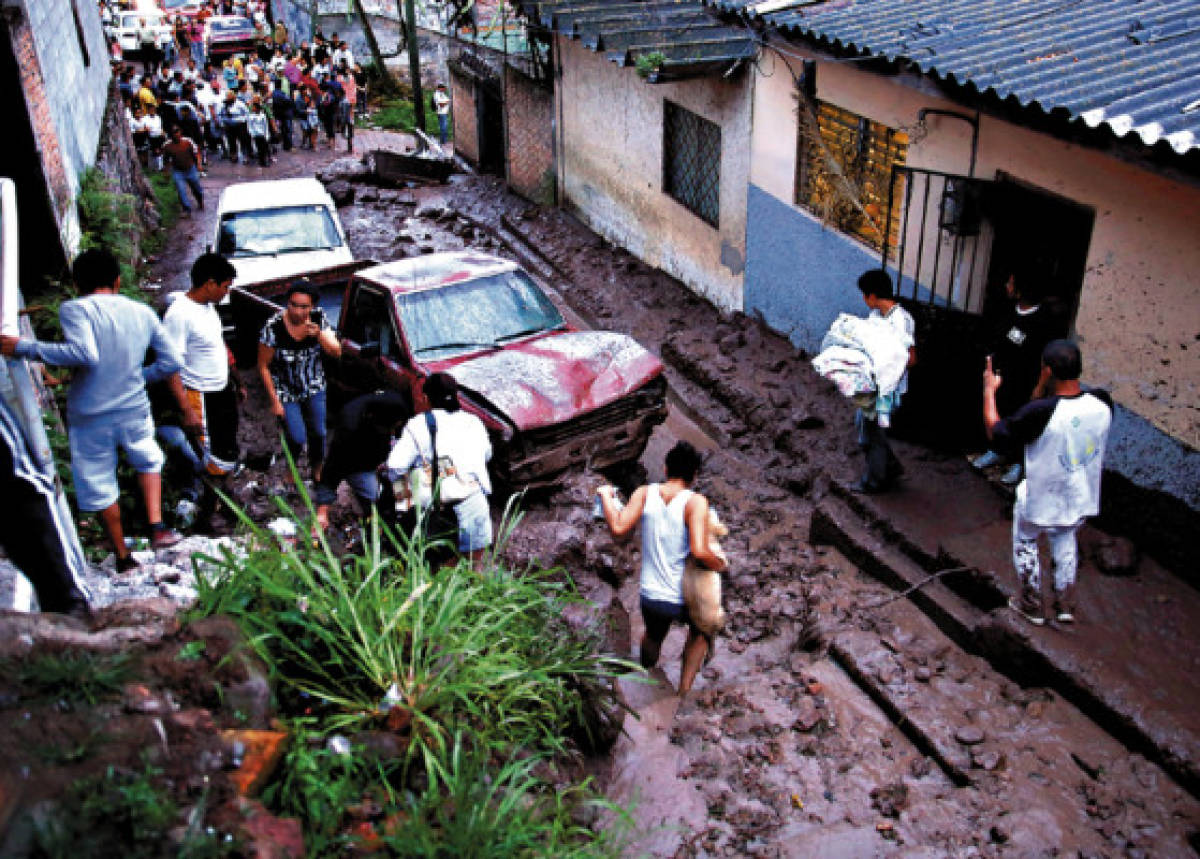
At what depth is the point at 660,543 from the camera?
17.2 feet

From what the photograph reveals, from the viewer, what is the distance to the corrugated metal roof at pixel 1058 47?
5.85 meters

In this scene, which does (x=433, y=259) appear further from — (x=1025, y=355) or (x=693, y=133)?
(x=1025, y=355)

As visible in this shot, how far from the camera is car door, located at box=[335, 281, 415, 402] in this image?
848 centimetres

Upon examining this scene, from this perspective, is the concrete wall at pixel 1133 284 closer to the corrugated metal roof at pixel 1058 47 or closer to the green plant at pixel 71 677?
the corrugated metal roof at pixel 1058 47

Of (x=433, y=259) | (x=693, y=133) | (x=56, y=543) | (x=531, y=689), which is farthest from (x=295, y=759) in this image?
(x=693, y=133)

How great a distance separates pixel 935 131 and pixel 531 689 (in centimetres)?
591

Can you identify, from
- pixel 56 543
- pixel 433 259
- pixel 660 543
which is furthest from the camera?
pixel 433 259

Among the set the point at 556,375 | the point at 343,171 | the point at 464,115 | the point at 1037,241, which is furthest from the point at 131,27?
the point at 1037,241

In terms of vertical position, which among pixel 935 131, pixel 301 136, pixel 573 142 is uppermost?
pixel 935 131

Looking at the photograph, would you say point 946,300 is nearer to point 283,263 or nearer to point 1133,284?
point 1133,284

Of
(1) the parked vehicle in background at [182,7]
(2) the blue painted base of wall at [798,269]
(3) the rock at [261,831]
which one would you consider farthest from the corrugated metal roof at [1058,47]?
(1) the parked vehicle in background at [182,7]

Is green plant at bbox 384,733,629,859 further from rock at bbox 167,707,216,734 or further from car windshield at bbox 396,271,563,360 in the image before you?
car windshield at bbox 396,271,563,360

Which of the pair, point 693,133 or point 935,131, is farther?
point 693,133

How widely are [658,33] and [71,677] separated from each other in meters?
9.52
